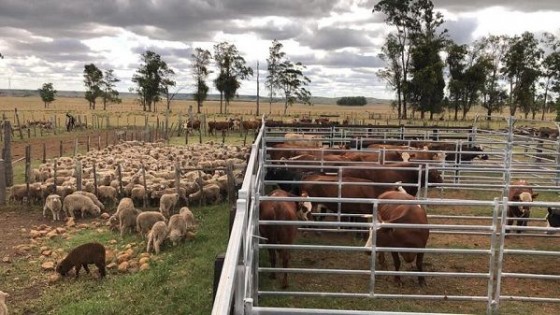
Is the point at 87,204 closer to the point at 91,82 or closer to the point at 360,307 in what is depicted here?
the point at 360,307

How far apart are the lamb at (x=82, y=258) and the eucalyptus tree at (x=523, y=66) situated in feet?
184

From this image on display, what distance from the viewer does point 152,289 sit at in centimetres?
813

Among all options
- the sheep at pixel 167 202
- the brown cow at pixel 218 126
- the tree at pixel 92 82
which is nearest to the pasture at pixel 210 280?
the sheep at pixel 167 202

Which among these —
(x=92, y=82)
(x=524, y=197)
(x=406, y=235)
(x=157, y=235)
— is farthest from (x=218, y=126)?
(x=92, y=82)

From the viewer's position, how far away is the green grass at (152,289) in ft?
24.5

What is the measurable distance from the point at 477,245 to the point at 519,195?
185 cm

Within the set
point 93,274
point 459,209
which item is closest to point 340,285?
point 93,274

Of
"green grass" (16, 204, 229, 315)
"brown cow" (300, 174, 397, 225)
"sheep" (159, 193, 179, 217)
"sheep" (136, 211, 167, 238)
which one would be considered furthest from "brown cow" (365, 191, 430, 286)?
"sheep" (159, 193, 179, 217)

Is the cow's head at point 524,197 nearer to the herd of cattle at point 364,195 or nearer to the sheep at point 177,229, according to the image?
the herd of cattle at point 364,195

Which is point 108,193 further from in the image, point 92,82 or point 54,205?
point 92,82

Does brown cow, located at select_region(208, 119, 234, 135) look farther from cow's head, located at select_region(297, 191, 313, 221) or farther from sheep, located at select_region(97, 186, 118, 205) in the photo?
cow's head, located at select_region(297, 191, 313, 221)

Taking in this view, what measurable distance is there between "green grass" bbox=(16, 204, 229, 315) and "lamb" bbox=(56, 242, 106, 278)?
24 cm

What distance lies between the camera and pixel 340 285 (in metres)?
7.98

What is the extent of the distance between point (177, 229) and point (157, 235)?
452 millimetres
